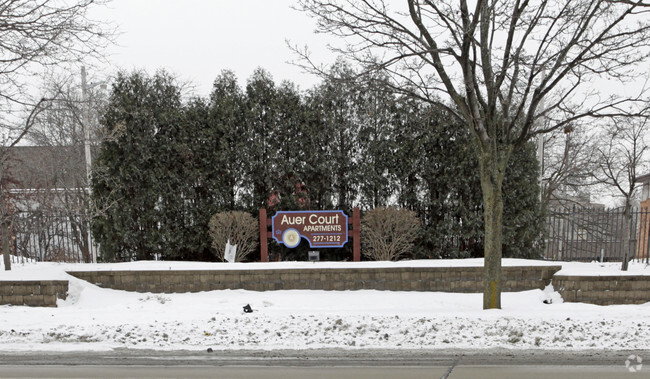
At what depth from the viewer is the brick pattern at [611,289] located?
9016mm

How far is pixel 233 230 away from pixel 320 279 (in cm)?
366

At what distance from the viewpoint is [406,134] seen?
44.3ft

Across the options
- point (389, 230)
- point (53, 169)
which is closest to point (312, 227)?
point (389, 230)

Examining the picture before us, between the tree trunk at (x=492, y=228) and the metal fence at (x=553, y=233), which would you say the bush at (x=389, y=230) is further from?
the tree trunk at (x=492, y=228)

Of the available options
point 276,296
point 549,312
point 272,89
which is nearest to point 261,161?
point 272,89

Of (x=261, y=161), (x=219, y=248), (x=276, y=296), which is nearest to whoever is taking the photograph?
(x=276, y=296)

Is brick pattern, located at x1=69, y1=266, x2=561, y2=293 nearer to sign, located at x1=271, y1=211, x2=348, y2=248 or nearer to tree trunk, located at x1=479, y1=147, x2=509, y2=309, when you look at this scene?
tree trunk, located at x1=479, y1=147, x2=509, y2=309

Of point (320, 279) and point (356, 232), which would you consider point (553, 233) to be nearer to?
point (356, 232)

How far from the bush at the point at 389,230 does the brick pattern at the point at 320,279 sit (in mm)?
2493

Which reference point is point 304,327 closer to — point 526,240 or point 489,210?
point 489,210

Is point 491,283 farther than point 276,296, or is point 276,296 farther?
point 276,296

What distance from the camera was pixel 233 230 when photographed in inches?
→ 504

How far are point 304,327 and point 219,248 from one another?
6157 mm

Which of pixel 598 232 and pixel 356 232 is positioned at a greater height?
pixel 356 232
